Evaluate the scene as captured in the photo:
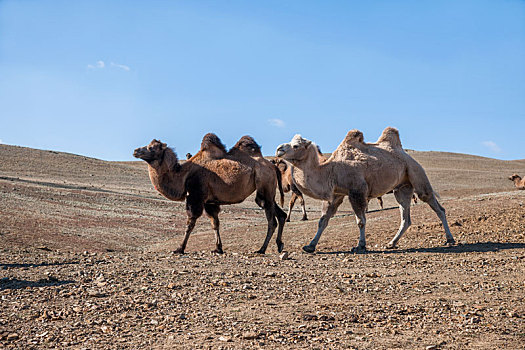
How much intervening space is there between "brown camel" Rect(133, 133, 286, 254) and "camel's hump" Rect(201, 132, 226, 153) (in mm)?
216

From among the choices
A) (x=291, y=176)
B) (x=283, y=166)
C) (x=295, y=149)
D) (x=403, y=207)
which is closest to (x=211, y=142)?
(x=291, y=176)

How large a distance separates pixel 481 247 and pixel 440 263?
228cm

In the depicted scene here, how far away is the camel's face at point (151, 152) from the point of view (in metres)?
12.2

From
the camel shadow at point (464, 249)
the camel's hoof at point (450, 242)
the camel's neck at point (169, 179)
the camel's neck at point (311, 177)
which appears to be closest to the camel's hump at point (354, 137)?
the camel's neck at point (311, 177)

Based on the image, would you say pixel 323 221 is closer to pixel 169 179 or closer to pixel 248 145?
pixel 248 145

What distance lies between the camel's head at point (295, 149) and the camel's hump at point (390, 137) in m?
2.23

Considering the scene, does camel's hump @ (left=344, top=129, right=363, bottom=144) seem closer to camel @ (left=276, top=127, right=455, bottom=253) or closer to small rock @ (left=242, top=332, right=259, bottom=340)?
camel @ (left=276, top=127, right=455, bottom=253)

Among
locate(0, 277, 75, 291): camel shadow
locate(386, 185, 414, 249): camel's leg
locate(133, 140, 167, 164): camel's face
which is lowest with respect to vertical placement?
locate(0, 277, 75, 291): camel shadow

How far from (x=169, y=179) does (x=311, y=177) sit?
3.18 m

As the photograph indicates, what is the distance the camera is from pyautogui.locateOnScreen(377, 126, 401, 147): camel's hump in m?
13.0

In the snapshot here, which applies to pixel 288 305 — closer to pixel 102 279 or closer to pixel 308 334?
pixel 308 334

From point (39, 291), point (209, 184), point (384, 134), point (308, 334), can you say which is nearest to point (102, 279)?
point (39, 291)

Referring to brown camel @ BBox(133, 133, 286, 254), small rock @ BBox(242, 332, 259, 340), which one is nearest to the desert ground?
small rock @ BBox(242, 332, 259, 340)

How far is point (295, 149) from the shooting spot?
11.5 m
